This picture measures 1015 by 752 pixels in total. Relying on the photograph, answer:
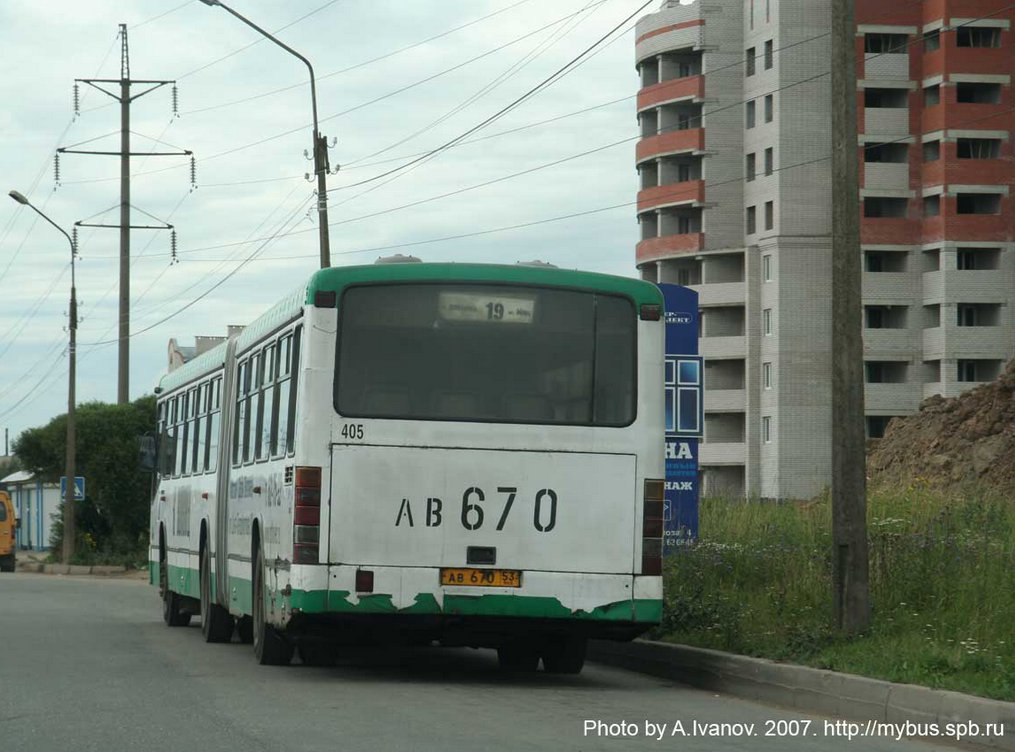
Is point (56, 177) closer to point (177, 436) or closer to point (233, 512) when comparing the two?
point (177, 436)

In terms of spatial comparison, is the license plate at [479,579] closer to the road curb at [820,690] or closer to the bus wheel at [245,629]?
the road curb at [820,690]

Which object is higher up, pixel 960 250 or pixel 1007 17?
pixel 1007 17

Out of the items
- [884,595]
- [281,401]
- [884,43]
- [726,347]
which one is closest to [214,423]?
[281,401]

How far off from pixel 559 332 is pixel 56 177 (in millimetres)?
44415

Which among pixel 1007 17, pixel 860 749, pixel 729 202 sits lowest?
pixel 860 749

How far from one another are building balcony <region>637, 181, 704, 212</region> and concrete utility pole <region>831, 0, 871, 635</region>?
73346 millimetres

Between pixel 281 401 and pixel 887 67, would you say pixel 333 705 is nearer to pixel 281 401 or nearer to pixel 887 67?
pixel 281 401

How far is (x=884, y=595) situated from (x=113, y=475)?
128ft

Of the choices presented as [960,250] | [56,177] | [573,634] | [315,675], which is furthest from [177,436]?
[960,250]

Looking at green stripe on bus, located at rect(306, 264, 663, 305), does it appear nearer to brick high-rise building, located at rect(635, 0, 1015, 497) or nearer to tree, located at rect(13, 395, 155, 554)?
tree, located at rect(13, 395, 155, 554)

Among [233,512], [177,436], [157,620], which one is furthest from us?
[157,620]

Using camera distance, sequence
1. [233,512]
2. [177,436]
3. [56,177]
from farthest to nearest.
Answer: [56,177]
[177,436]
[233,512]

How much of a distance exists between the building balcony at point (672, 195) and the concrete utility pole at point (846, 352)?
73.3 m

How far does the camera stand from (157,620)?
2462 cm
